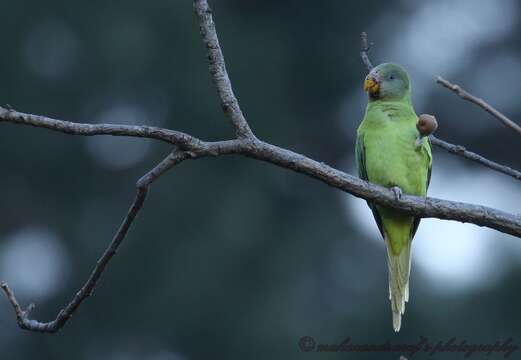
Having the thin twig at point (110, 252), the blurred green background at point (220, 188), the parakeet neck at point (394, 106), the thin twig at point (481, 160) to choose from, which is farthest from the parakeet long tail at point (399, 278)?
the blurred green background at point (220, 188)

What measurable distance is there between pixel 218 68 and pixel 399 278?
2.52 metres

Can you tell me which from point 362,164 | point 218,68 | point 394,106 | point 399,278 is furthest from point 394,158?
point 218,68

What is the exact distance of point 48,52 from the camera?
22219 millimetres

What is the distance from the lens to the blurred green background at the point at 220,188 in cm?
1811

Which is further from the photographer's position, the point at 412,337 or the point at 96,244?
the point at 96,244

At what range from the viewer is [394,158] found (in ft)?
19.8

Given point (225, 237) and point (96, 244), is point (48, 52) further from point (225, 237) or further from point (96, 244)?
point (225, 237)

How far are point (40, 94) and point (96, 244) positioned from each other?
3.32 meters

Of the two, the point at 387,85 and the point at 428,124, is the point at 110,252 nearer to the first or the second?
the point at 428,124

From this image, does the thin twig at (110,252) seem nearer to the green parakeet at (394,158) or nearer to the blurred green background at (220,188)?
the green parakeet at (394,158)

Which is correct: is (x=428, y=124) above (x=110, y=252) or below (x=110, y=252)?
above

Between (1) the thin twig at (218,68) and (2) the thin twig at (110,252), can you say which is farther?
(1) the thin twig at (218,68)

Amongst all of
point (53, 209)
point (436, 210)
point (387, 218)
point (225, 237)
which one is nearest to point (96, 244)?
point (53, 209)

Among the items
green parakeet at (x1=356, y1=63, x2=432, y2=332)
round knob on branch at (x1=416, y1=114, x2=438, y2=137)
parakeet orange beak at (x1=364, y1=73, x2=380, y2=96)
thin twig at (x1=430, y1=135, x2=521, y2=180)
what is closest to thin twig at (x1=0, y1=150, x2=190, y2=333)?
round knob on branch at (x1=416, y1=114, x2=438, y2=137)
